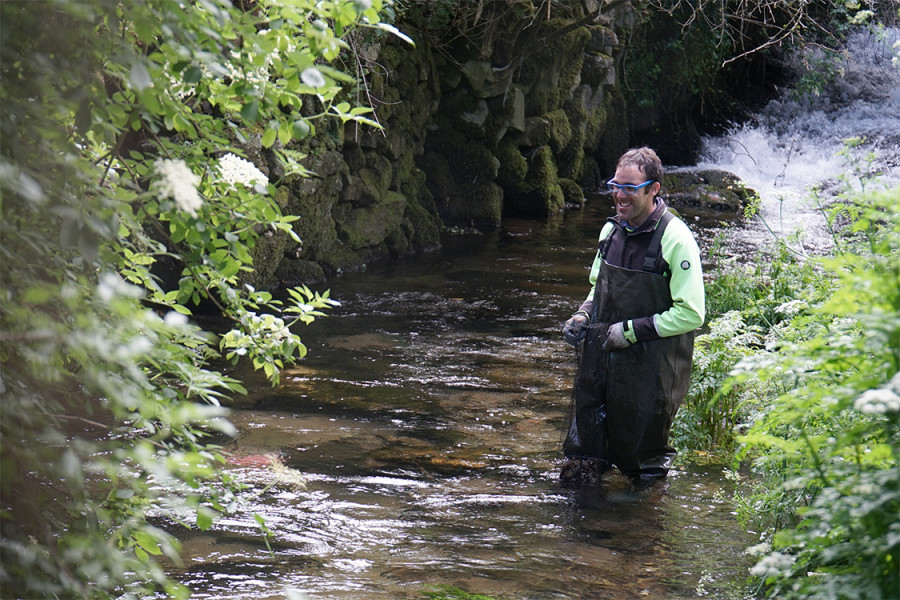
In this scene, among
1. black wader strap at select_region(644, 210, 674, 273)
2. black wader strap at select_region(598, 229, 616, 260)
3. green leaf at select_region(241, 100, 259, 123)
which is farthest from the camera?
black wader strap at select_region(598, 229, 616, 260)

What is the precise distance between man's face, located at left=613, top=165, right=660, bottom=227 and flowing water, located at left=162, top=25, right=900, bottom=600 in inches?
61.6

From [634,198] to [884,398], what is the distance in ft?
11.1

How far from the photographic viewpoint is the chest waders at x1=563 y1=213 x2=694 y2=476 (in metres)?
5.26

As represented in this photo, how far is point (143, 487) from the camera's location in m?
2.37

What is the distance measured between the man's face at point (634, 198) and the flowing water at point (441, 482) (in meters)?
1.56

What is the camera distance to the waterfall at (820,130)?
18.3 meters

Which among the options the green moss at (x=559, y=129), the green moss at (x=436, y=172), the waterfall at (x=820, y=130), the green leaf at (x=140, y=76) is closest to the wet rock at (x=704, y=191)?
the waterfall at (x=820, y=130)

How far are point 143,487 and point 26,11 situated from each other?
3.97 ft

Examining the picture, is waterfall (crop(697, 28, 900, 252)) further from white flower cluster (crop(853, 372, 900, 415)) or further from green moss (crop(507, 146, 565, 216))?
white flower cluster (crop(853, 372, 900, 415))

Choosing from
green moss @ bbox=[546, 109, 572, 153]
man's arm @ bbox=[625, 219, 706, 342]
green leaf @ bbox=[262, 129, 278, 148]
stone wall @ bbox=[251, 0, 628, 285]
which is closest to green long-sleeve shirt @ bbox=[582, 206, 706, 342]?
man's arm @ bbox=[625, 219, 706, 342]

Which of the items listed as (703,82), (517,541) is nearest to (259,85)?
(517,541)

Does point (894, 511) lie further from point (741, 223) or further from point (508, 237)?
point (741, 223)

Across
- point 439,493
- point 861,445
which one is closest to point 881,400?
point 861,445

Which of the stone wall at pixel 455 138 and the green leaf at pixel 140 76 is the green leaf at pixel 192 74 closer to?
the green leaf at pixel 140 76
